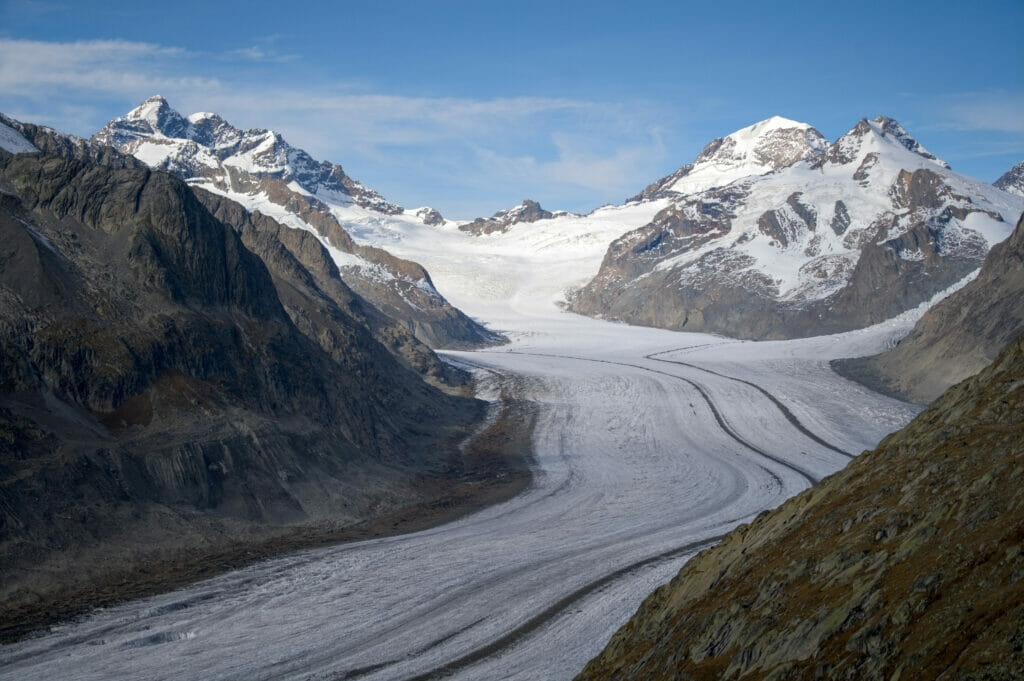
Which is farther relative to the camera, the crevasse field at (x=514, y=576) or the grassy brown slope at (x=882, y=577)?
the crevasse field at (x=514, y=576)

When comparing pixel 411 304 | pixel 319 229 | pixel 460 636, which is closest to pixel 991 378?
pixel 460 636

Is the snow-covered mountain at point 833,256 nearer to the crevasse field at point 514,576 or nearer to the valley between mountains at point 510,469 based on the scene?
the valley between mountains at point 510,469

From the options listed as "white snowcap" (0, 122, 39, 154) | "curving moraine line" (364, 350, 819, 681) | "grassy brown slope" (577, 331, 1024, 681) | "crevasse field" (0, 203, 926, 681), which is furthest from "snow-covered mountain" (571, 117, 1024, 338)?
"grassy brown slope" (577, 331, 1024, 681)

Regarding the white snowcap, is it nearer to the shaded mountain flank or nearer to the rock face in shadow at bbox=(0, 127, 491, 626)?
the rock face in shadow at bbox=(0, 127, 491, 626)

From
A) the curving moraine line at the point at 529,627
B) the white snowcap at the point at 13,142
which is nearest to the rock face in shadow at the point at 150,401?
the white snowcap at the point at 13,142

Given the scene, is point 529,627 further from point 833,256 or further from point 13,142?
point 833,256
